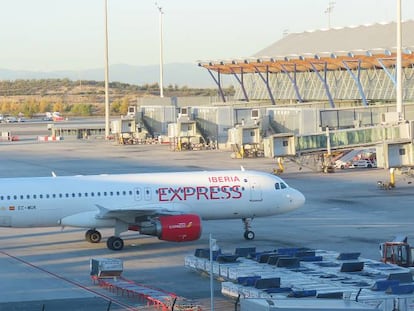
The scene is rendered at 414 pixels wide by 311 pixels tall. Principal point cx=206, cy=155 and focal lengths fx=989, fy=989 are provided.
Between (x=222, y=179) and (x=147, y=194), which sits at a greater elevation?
(x=222, y=179)

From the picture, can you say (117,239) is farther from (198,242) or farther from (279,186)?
(279,186)

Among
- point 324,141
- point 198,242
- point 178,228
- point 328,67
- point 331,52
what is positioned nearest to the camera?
point 178,228

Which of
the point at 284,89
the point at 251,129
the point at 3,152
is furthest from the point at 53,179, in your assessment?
the point at 284,89

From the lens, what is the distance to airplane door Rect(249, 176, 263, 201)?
47.5 meters

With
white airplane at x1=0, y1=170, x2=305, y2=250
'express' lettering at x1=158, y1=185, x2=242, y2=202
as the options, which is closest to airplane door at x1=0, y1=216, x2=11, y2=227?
white airplane at x1=0, y1=170, x2=305, y2=250

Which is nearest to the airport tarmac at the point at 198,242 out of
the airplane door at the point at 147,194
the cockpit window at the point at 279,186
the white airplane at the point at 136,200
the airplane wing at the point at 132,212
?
the white airplane at the point at 136,200

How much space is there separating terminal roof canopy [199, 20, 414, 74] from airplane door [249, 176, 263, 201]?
61.0 meters

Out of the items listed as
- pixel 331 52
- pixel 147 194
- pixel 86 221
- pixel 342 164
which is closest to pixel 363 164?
pixel 342 164

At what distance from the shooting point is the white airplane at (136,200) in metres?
45.8

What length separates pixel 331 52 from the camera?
117m

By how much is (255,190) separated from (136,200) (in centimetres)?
574

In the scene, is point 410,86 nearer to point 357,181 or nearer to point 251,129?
point 251,129

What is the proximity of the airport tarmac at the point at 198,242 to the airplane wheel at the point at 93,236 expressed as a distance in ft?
1.71

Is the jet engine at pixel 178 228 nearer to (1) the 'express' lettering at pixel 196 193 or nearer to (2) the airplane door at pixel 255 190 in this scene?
(1) the 'express' lettering at pixel 196 193
